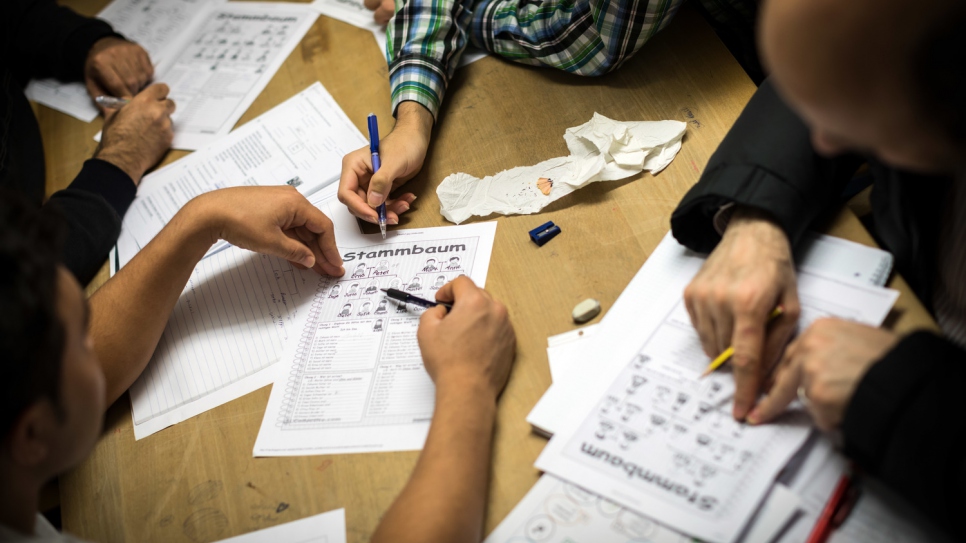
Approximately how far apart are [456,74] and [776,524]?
974mm

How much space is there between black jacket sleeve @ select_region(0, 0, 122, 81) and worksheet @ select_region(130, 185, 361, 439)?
871mm

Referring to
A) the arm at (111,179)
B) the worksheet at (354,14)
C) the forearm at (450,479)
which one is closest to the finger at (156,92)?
the arm at (111,179)

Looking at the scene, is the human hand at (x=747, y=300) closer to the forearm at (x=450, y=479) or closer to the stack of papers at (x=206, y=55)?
the forearm at (x=450, y=479)

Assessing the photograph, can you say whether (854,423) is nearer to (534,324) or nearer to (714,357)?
(714,357)

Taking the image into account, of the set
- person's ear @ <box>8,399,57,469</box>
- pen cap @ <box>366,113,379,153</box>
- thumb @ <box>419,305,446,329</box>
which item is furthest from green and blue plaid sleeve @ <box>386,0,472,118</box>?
person's ear @ <box>8,399,57,469</box>

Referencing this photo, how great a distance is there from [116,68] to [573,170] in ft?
3.84

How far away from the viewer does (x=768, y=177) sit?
0.79 m

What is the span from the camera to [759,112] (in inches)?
33.2

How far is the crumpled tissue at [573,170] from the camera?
996 millimetres

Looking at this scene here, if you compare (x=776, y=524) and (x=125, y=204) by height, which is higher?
(x=776, y=524)

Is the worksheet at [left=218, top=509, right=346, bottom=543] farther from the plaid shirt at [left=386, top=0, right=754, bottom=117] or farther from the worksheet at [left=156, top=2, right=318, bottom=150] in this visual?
the worksheet at [left=156, top=2, right=318, bottom=150]

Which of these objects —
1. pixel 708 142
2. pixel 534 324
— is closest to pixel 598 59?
pixel 708 142

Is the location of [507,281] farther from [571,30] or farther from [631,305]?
[571,30]

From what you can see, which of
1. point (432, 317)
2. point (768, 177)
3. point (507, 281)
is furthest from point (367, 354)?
point (768, 177)
